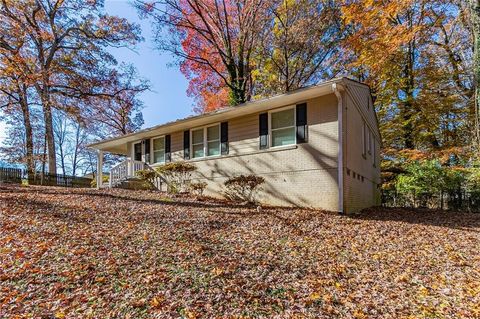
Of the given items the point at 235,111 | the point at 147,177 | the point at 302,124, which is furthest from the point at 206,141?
the point at 302,124

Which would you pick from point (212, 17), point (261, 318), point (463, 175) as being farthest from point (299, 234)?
point (212, 17)

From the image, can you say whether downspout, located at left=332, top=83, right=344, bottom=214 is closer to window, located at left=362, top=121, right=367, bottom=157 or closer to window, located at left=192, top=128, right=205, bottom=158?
window, located at left=362, top=121, right=367, bottom=157

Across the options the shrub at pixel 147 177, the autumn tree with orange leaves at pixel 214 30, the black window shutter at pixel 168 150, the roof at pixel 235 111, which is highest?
the autumn tree with orange leaves at pixel 214 30

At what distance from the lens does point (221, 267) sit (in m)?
3.79

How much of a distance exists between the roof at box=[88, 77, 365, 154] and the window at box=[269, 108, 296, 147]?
314mm

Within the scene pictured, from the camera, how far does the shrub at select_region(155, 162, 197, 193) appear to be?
10.9 m

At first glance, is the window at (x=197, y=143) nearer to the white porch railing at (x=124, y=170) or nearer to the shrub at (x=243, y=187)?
the shrub at (x=243, y=187)

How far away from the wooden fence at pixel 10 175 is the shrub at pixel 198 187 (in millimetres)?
14501

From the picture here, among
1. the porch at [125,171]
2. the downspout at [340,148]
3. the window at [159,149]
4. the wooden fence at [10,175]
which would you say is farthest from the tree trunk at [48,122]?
the downspout at [340,148]

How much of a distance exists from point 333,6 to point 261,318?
16.2m

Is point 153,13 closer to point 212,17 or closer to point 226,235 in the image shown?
point 212,17

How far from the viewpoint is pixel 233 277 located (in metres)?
3.54

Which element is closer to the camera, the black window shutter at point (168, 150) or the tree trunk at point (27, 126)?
the black window shutter at point (168, 150)

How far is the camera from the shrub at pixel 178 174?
10.9 metres
